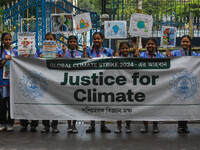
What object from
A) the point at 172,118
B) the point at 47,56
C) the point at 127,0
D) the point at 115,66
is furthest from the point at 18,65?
the point at 127,0

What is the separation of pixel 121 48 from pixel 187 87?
1.49 meters

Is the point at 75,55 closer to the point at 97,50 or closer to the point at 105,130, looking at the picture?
the point at 97,50

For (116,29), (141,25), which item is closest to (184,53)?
(141,25)

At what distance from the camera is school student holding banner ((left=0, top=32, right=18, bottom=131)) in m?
7.75

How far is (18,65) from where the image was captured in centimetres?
760

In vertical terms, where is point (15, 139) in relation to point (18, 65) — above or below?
below

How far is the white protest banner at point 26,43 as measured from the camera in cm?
758

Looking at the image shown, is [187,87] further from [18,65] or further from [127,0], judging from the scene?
[127,0]

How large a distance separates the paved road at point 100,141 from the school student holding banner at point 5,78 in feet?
0.75

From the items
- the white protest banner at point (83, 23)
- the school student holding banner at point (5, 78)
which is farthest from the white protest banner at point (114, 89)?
the white protest banner at point (83, 23)

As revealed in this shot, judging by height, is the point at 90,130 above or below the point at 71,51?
below

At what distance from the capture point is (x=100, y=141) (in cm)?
704

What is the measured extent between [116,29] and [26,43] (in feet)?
6.25

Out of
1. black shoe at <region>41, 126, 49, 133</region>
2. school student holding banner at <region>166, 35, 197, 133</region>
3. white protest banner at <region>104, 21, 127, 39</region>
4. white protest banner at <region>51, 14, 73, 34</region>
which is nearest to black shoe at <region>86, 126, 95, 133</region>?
black shoe at <region>41, 126, 49, 133</region>
